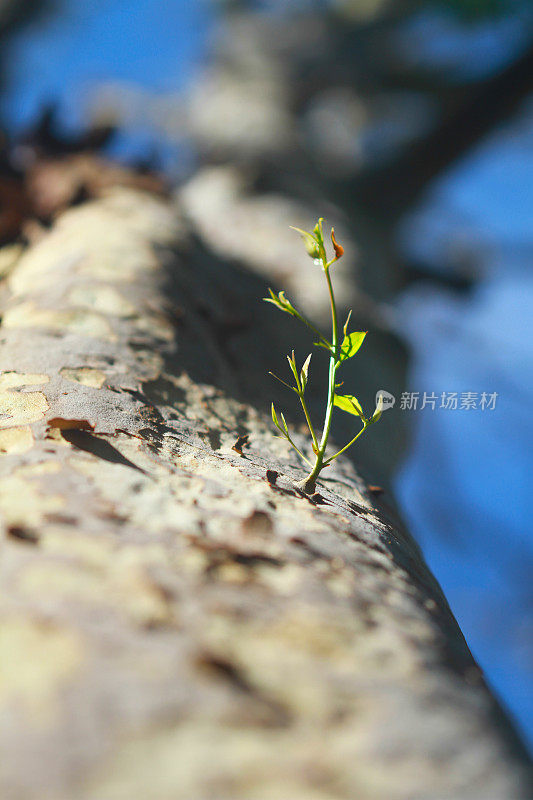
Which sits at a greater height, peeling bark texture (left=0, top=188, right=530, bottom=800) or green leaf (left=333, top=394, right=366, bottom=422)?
green leaf (left=333, top=394, right=366, bottom=422)

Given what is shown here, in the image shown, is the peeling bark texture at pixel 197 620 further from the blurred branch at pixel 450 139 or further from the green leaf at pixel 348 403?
the blurred branch at pixel 450 139

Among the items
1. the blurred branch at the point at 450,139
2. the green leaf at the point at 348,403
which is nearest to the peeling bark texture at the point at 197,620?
the green leaf at the point at 348,403

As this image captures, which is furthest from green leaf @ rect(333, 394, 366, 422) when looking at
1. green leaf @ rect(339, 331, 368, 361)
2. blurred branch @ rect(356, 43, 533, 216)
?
blurred branch @ rect(356, 43, 533, 216)

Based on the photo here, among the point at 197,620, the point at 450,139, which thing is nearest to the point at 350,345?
the point at 197,620

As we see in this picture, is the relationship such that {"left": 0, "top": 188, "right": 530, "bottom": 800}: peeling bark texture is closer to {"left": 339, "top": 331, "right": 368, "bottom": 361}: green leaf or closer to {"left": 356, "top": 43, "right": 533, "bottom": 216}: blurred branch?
{"left": 339, "top": 331, "right": 368, "bottom": 361}: green leaf

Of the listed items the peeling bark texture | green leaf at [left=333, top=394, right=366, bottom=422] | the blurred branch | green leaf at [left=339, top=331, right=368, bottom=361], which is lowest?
the peeling bark texture

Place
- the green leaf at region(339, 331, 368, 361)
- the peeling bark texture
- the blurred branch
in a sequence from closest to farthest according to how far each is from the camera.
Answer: the peeling bark texture → the green leaf at region(339, 331, 368, 361) → the blurred branch

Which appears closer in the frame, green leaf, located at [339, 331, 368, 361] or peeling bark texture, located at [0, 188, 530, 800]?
peeling bark texture, located at [0, 188, 530, 800]

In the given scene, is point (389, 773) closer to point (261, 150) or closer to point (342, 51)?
point (261, 150)

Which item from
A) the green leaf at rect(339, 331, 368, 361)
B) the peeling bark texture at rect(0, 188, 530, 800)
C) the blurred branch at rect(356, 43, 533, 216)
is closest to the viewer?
the peeling bark texture at rect(0, 188, 530, 800)
